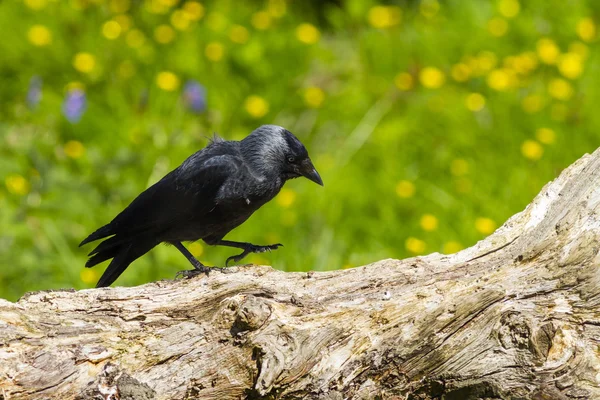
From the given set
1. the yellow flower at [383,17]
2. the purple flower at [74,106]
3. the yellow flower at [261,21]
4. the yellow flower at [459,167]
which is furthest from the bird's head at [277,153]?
the yellow flower at [383,17]

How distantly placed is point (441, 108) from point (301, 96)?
103cm

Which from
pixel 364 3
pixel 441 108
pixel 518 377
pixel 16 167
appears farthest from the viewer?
pixel 364 3

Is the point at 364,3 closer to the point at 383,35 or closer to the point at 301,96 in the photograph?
the point at 383,35

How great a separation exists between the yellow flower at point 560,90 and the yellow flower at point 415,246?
5.28 ft

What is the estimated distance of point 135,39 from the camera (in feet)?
20.9

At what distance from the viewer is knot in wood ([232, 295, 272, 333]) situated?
2.51 metres

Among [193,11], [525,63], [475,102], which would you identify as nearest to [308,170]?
[475,102]

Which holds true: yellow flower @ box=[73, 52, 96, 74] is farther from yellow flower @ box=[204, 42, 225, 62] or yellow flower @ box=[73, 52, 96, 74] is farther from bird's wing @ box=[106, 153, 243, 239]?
bird's wing @ box=[106, 153, 243, 239]

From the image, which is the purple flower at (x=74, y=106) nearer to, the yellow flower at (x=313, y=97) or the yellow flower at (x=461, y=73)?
the yellow flower at (x=313, y=97)

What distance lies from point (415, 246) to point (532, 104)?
1541 millimetres

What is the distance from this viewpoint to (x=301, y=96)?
6082mm

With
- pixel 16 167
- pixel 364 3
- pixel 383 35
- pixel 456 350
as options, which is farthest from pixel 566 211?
pixel 364 3

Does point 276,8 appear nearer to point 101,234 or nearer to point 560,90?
point 560,90

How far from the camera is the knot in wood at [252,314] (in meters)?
2.51
